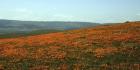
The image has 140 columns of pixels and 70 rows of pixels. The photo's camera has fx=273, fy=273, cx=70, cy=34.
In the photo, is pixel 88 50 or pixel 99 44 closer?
pixel 88 50

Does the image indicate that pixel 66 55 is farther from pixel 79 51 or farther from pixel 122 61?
pixel 122 61

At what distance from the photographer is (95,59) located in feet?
84.1

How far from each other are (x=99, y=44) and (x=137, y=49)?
6.64 meters

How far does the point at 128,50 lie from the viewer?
28.8 metres

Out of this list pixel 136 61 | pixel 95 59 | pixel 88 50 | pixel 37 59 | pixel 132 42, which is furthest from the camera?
pixel 132 42

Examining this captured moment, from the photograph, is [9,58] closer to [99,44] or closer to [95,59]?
[95,59]

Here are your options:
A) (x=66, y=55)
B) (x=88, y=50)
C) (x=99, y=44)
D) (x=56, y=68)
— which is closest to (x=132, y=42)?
(x=99, y=44)

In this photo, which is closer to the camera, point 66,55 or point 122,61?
point 122,61

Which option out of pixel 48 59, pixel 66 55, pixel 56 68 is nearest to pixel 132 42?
pixel 66 55

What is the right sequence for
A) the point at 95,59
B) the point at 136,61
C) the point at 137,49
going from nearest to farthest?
the point at 136,61
the point at 95,59
the point at 137,49

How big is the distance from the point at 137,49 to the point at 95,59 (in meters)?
5.95

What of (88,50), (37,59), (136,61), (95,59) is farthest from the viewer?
(88,50)

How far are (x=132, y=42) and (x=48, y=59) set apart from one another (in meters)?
12.2

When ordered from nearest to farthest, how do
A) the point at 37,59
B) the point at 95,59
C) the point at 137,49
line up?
the point at 95,59 < the point at 37,59 < the point at 137,49
